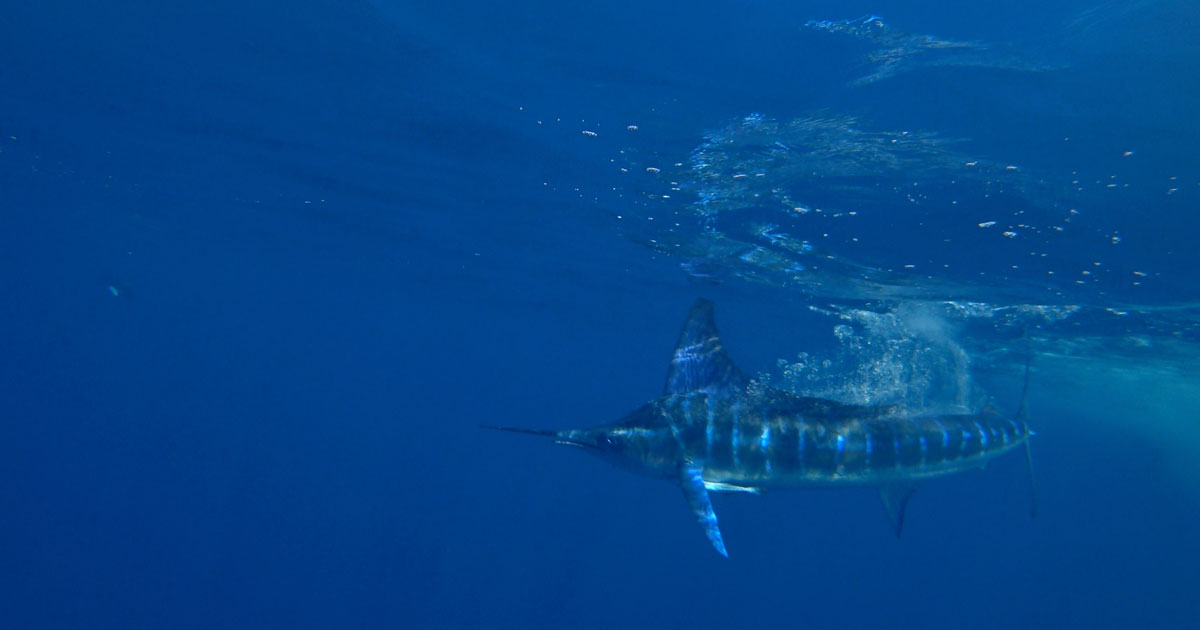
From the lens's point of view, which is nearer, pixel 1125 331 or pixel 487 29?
pixel 487 29

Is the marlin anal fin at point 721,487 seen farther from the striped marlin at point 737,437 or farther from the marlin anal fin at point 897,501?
the marlin anal fin at point 897,501

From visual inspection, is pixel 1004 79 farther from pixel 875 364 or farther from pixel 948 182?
pixel 875 364

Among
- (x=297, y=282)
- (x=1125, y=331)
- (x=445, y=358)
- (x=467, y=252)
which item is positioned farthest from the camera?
(x=445, y=358)

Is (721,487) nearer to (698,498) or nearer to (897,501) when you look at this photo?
(698,498)

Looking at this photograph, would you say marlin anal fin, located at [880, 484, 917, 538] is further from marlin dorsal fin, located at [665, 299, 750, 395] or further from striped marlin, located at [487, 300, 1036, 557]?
marlin dorsal fin, located at [665, 299, 750, 395]

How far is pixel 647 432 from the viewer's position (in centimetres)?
601

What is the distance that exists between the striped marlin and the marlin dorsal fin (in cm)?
1

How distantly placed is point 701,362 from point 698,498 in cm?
146

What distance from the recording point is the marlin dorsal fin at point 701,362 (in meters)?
6.62

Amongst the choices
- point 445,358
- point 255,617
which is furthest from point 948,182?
point 445,358

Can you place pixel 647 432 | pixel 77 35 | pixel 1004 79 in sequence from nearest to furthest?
1. pixel 647 432
2. pixel 1004 79
3. pixel 77 35

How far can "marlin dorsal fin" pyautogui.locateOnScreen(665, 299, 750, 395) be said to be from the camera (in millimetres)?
6625

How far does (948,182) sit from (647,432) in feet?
27.1

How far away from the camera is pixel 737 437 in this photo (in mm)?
6289
